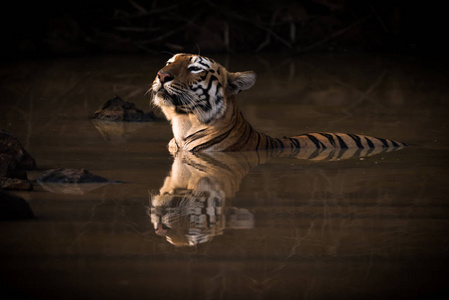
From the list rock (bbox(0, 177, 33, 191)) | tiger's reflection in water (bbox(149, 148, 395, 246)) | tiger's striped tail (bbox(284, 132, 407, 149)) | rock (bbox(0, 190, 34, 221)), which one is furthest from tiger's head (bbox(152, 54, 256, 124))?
rock (bbox(0, 190, 34, 221))

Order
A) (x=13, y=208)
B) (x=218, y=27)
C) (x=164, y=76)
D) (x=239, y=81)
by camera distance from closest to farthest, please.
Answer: (x=13, y=208), (x=164, y=76), (x=239, y=81), (x=218, y=27)

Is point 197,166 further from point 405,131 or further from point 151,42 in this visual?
point 151,42

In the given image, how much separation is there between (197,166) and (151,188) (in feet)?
2.02

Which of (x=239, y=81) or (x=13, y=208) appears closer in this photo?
(x=13, y=208)

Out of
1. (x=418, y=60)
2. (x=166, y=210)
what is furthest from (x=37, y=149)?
(x=418, y=60)

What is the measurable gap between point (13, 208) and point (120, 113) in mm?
3115

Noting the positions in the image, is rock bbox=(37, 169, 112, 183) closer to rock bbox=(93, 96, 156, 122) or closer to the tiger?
the tiger

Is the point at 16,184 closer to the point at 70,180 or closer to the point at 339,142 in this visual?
the point at 70,180

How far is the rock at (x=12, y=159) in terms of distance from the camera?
13.4ft

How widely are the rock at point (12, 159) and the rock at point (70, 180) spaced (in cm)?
13

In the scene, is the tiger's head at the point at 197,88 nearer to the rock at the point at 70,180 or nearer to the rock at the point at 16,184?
the rock at the point at 70,180

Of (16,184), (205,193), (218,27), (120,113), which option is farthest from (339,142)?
(218,27)

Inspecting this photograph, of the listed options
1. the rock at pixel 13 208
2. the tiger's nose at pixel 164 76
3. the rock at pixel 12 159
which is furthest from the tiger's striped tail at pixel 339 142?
the rock at pixel 13 208

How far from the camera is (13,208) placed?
3330 mm
